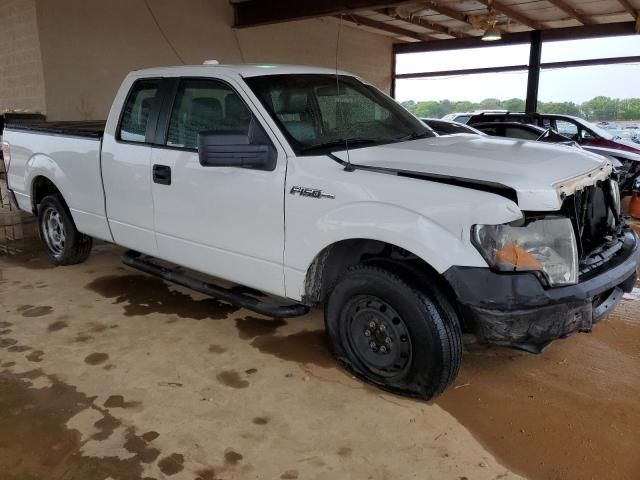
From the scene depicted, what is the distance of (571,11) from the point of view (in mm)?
11906

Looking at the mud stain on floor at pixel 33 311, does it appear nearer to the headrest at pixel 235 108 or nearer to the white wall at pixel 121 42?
the headrest at pixel 235 108

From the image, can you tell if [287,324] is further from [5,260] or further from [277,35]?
[277,35]

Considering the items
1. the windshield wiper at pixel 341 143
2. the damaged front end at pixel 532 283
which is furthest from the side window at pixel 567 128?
the damaged front end at pixel 532 283

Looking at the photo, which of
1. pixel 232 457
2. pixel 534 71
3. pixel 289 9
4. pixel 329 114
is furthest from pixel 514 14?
pixel 232 457

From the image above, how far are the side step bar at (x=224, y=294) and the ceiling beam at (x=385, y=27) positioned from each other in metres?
10.0

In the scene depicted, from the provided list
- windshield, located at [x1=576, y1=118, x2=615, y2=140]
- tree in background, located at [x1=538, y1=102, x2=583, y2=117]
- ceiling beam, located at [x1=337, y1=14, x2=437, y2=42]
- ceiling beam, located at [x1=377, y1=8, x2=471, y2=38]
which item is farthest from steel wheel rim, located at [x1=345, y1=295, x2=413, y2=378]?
tree in background, located at [x1=538, y1=102, x2=583, y2=117]

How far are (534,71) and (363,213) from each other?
13581mm

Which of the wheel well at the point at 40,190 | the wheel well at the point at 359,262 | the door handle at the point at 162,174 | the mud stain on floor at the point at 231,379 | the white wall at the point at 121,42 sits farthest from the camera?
the white wall at the point at 121,42

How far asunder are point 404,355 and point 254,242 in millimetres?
1155

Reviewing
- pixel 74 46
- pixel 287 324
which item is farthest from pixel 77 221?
pixel 74 46

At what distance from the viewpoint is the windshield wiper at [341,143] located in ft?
10.1

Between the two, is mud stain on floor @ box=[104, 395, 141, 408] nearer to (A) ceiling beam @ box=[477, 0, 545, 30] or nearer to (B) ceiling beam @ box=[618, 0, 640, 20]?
(A) ceiling beam @ box=[477, 0, 545, 30]

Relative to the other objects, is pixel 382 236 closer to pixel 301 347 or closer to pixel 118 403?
pixel 301 347

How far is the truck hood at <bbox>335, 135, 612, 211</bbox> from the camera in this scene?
2.46m
